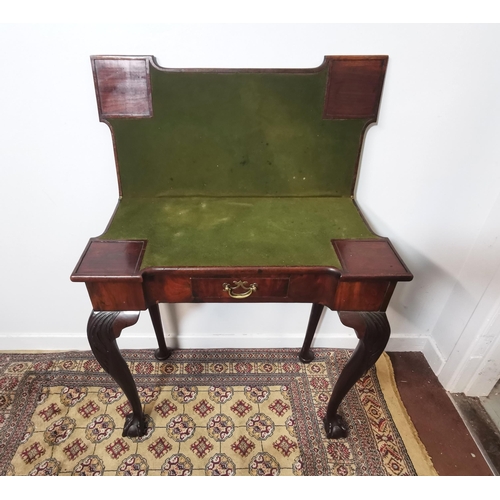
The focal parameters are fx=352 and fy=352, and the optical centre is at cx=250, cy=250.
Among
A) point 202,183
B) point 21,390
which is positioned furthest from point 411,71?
point 21,390

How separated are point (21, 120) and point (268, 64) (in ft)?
2.77

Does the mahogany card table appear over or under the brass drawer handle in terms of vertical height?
over

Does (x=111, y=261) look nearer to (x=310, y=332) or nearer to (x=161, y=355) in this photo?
(x=161, y=355)

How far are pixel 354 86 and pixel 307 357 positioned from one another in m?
1.23

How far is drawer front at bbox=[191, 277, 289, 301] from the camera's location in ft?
3.28

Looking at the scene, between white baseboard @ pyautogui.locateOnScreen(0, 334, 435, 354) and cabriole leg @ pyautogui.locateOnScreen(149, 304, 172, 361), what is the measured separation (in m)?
0.06

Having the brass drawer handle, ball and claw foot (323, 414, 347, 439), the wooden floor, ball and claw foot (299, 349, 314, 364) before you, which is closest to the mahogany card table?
the brass drawer handle

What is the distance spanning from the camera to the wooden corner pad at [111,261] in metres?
0.94

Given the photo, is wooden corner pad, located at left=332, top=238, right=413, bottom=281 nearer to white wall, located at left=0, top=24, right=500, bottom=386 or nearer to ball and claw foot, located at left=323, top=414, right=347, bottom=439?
white wall, located at left=0, top=24, right=500, bottom=386

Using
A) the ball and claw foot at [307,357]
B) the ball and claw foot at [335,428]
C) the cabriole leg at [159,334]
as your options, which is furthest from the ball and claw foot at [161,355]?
the ball and claw foot at [335,428]

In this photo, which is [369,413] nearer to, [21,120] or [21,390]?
[21,390]

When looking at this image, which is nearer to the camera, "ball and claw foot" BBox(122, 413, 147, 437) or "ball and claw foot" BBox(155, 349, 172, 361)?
"ball and claw foot" BBox(122, 413, 147, 437)

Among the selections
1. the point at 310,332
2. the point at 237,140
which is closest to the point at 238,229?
the point at 237,140

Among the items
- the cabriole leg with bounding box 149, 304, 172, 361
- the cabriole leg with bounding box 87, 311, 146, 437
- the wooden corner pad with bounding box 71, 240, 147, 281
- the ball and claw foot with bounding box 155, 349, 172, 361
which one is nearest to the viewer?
the wooden corner pad with bounding box 71, 240, 147, 281
